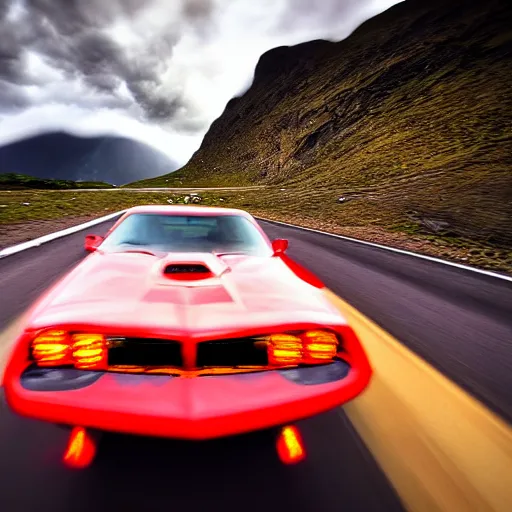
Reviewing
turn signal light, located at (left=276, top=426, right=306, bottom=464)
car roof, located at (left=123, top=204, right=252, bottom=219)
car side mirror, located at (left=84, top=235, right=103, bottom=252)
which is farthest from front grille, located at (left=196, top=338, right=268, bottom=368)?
car roof, located at (left=123, top=204, right=252, bottom=219)

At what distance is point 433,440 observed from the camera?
2.08 metres

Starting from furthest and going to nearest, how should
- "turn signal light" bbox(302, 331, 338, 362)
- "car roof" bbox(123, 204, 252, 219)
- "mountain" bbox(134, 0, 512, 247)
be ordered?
"mountain" bbox(134, 0, 512, 247) → "car roof" bbox(123, 204, 252, 219) → "turn signal light" bbox(302, 331, 338, 362)

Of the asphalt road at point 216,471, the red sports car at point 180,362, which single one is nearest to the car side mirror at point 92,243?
the red sports car at point 180,362

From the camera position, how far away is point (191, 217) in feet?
11.3

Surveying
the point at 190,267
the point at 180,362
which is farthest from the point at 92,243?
the point at 180,362

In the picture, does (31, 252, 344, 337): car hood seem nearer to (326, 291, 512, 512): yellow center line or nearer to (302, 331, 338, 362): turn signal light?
(302, 331, 338, 362): turn signal light

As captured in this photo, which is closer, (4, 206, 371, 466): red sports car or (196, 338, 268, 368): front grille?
(4, 206, 371, 466): red sports car

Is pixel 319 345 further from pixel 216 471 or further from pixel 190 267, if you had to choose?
pixel 190 267

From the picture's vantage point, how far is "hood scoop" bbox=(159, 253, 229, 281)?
228cm

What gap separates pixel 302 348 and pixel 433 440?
0.98 metres

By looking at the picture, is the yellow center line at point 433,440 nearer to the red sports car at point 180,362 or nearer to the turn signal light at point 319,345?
the red sports car at point 180,362

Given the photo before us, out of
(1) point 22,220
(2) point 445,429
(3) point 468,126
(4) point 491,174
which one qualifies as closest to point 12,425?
(2) point 445,429

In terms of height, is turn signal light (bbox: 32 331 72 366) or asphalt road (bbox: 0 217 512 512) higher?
turn signal light (bbox: 32 331 72 366)

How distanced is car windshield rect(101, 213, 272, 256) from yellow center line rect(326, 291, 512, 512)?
4.50 ft
